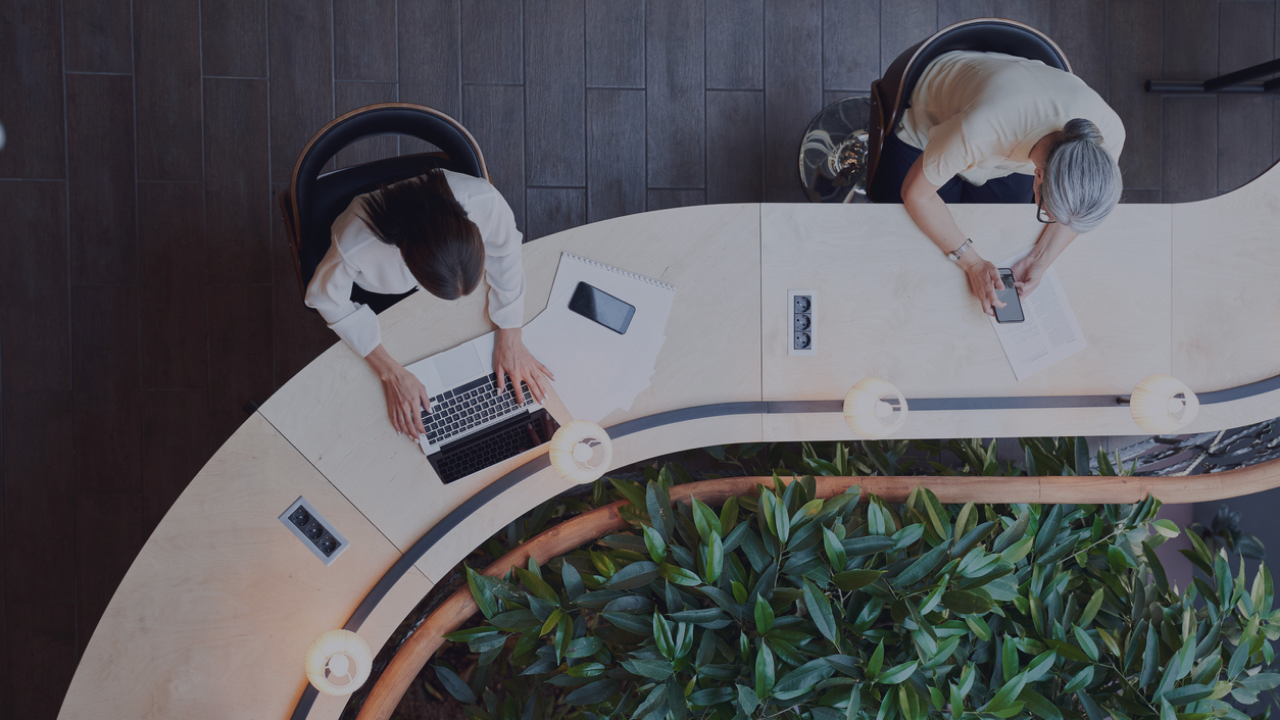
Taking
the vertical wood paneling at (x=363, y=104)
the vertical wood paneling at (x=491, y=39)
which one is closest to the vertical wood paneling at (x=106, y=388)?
the vertical wood paneling at (x=363, y=104)

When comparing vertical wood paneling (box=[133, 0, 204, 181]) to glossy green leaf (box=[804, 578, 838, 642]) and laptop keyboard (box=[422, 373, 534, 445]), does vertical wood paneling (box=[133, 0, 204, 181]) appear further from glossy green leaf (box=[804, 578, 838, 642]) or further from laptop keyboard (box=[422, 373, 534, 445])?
glossy green leaf (box=[804, 578, 838, 642])

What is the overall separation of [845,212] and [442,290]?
1119 mm

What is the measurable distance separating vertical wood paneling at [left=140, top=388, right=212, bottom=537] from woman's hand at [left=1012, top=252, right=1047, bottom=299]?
2.83 meters

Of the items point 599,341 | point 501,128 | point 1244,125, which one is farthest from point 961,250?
point 1244,125

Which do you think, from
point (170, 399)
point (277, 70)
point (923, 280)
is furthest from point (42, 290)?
point (923, 280)

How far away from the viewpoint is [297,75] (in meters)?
2.66

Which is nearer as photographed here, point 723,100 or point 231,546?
point 231,546

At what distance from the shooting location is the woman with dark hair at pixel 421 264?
1.54 metres

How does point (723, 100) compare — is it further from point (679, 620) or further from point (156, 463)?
point (156, 463)

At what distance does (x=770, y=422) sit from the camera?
6.42ft

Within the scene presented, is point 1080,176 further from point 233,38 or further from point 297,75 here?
point 233,38

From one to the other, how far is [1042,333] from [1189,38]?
2.02 meters

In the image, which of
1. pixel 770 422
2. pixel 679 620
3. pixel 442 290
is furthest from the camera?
pixel 770 422

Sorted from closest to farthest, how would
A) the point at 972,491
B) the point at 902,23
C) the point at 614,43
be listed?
the point at 972,491 → the point at 614,43 → the point at 902,23
